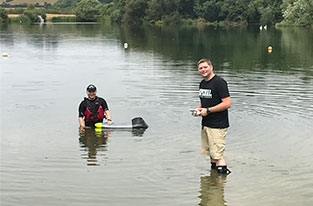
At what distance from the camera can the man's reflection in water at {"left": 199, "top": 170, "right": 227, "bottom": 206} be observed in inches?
364

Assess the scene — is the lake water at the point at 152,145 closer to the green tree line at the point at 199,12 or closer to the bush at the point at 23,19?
the green tree line at the point at 199,12

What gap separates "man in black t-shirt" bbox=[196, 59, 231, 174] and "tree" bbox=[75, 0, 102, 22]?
137923 mm

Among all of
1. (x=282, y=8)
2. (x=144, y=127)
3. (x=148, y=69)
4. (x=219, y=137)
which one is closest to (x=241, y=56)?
(x=148, y=69)

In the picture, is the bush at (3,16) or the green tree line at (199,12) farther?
the bush at (3,16)

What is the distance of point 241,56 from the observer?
38062mm

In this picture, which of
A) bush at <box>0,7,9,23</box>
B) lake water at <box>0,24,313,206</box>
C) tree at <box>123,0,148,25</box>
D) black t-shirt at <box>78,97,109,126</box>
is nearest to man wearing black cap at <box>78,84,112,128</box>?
black t-shirt at <box>78,97,109,126</box>

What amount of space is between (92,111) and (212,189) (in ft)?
18.1

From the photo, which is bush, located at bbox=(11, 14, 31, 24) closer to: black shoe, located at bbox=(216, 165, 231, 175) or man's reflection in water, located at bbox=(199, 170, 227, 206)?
black shoe, located at bbox=(216, 165, 231, 175)

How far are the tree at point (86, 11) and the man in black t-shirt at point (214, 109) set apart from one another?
137923 mm

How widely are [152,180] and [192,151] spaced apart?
235 cm

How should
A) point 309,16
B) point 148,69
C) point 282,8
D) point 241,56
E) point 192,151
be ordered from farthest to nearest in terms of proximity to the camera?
point 282,8 → point 309,16 → point 241,56 → point 148,69 → point 192,151

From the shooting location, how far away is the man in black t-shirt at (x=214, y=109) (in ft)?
32.6

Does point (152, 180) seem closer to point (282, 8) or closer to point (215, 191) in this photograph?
point (215, 191)

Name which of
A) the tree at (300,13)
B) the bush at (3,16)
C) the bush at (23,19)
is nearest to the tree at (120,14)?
the bush at (23,19)
